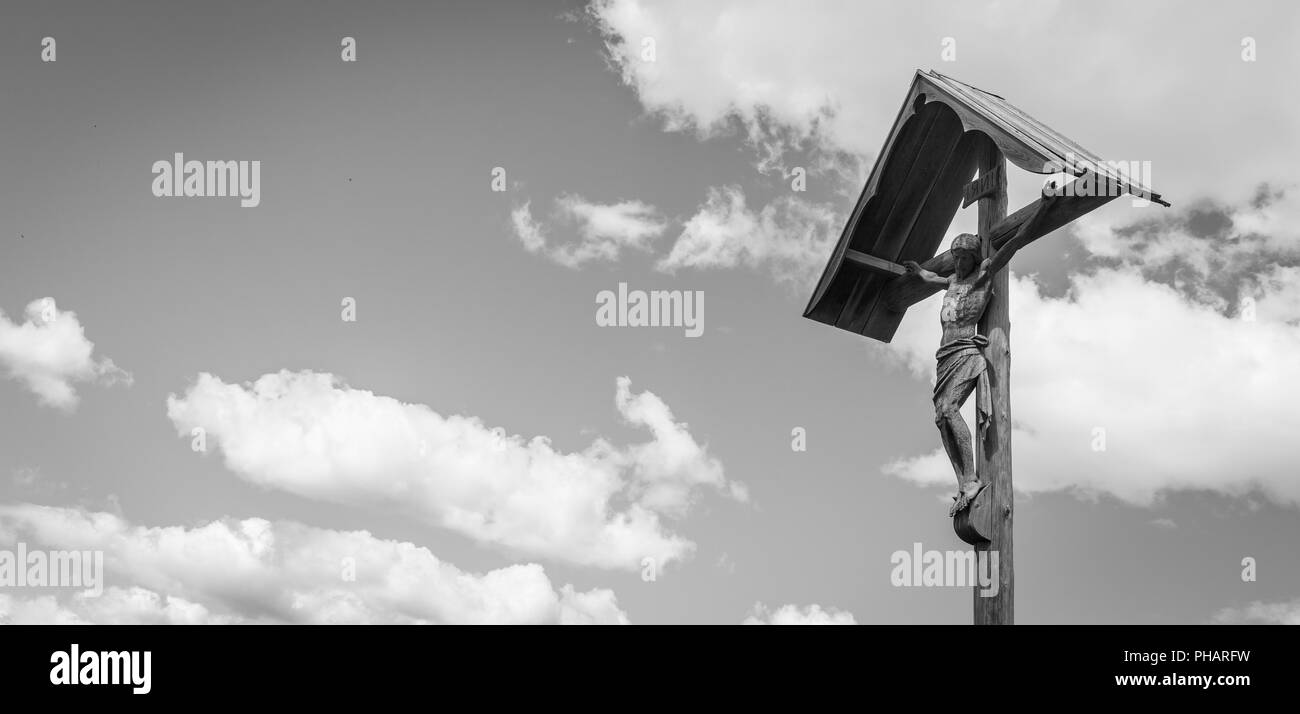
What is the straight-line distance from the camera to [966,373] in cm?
891

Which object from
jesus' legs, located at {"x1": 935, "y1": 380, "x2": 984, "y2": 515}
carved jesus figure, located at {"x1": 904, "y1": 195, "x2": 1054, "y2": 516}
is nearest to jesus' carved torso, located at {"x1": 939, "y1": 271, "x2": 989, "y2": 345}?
carved jesus figure, located at {"x1": 904, "y1": 195, "x2": 1054, "y2": 516}

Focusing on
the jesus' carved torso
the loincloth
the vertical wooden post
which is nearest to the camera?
the vertical wooden post

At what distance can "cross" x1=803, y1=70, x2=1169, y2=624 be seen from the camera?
→ 27.8 feet

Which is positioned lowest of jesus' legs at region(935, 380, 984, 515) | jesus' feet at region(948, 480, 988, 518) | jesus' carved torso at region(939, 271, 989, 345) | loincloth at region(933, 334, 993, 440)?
jesus' feet at region(948, 480, 988, 518)

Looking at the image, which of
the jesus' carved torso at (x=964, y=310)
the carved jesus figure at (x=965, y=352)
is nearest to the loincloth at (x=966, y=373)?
the carved jesus figure at (x=965, y=352)

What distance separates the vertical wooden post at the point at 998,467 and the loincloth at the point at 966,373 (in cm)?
7

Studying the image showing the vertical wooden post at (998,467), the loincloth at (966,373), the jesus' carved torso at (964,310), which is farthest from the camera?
the jesus' carved torso at (964,310)

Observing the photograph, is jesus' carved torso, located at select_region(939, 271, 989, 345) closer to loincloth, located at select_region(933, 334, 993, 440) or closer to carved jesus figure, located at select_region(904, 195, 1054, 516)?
carved jesus figure, located at select_region(904, 195, 1054, 516)

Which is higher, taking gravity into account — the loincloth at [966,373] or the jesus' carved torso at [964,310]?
the jesus' carved torso at [964,310]

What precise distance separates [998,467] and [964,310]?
55.9 inches

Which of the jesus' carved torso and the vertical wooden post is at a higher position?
the jesus' carved torso

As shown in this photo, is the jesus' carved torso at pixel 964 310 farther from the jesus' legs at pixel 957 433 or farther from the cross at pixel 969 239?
the jesus' legs at pixel 957 433

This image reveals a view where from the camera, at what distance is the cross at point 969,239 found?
27.8 ft

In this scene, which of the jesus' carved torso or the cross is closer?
the cross
